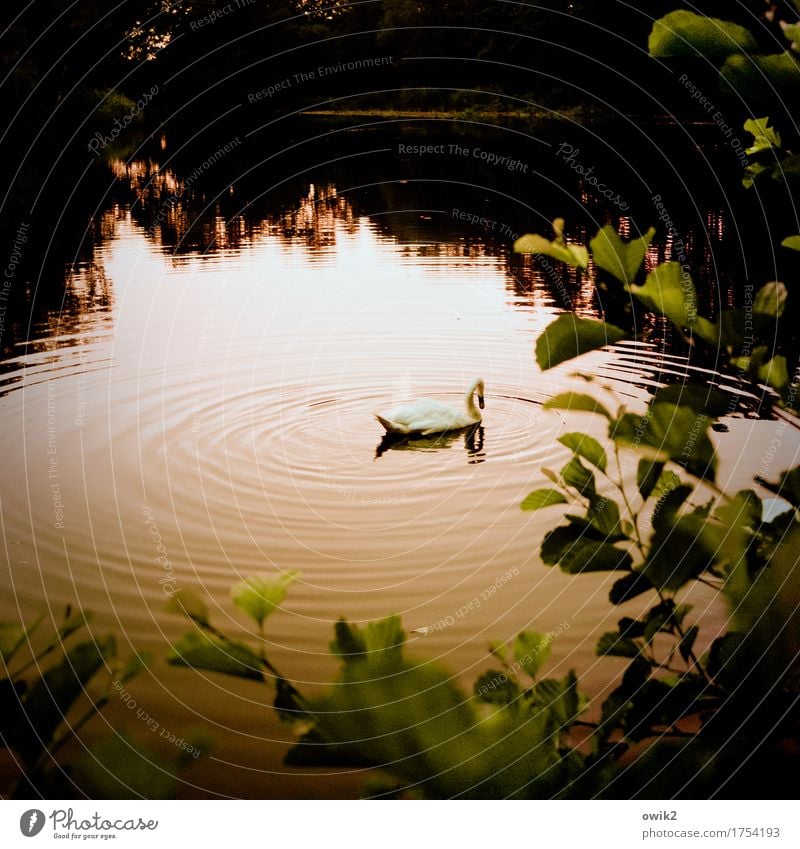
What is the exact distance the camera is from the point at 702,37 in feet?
3.20

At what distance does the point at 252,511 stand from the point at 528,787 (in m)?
4.45

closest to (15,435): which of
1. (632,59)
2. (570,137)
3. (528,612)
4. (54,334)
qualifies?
(54,334)

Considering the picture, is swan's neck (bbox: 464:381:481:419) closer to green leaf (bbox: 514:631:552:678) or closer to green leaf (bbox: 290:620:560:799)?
green leaf (bbox: 514:631:552:678)

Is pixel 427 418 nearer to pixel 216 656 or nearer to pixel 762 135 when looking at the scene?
pixel 762 135

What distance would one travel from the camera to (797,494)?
0.98 meters

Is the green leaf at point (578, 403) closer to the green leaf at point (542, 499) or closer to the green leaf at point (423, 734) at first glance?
the green leaf at point (542, 499)

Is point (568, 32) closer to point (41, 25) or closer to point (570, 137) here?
point (570, 137)

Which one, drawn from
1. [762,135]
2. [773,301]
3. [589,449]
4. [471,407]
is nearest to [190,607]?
[589,449]

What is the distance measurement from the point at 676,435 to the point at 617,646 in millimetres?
Answer: 255

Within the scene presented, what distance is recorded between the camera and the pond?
3.86 meters

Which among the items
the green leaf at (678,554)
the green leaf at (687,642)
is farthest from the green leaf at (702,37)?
the green leaf at (687,642)

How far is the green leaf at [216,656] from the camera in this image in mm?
846

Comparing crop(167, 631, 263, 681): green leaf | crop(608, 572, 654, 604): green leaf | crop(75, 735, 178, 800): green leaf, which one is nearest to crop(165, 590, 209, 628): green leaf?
crop(167, 631, 263, 681): green leaf

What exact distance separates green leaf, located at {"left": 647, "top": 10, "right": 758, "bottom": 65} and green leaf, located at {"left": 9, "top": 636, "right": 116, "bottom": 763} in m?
0.79
